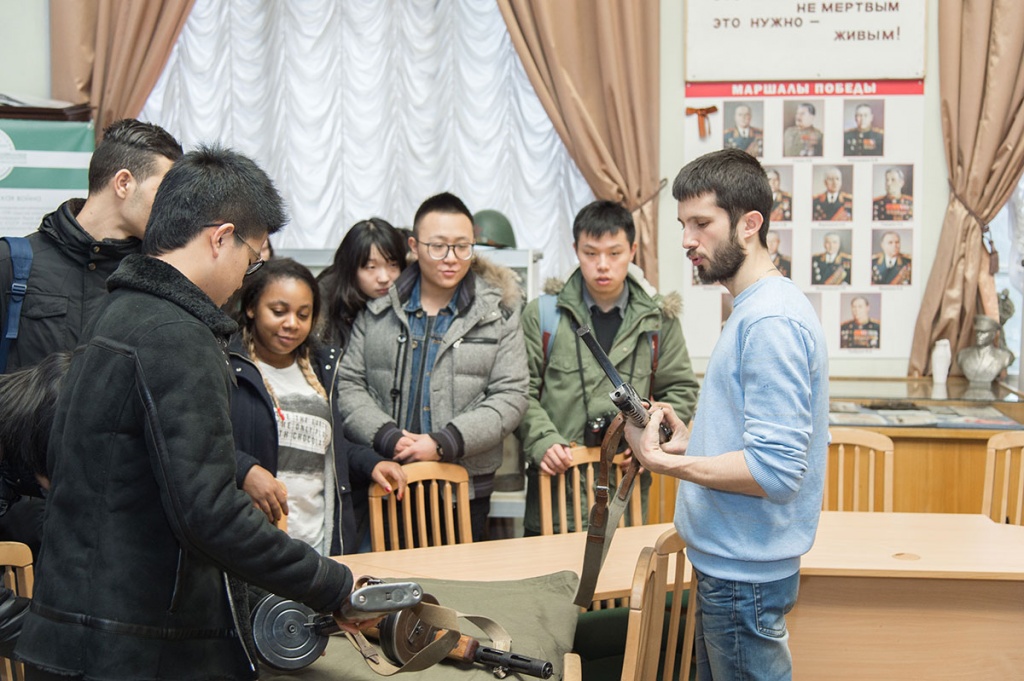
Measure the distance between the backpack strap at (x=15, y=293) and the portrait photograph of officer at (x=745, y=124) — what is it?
2.99 m

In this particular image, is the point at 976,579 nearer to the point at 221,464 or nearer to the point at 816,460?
the point at 816,460

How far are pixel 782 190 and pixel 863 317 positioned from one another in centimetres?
69

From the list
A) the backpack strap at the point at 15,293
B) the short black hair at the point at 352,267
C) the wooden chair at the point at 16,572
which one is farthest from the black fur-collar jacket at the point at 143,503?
the short black hair at the point at 352,267

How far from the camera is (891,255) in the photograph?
13.6 feet

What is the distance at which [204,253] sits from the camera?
4.24 feet

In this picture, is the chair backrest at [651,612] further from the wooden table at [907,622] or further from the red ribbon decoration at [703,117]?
the red ribbon decoration at [703,117]

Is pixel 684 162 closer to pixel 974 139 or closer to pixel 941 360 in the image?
pixel 974 139

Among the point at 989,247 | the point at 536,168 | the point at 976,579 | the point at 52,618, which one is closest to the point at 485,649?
the point at 52,618

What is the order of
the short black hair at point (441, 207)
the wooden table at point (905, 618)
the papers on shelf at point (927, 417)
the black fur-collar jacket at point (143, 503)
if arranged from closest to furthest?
1. the black fur-collar jacket at point (143, 503)
2. the wooden table at point (905, 618)
3. the short black hair at point (441, 207)
4. the papers on shelf at point (927, 417)

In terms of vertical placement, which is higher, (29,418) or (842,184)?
(842,184)

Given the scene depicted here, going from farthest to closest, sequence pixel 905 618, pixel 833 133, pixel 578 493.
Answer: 1. pixel 833 133
2. pixel 578 493
3. pixel 905 618

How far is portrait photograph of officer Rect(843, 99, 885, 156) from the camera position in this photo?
4094mm

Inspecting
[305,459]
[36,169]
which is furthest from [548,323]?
[36,169]

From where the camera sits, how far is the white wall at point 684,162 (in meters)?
4.08
